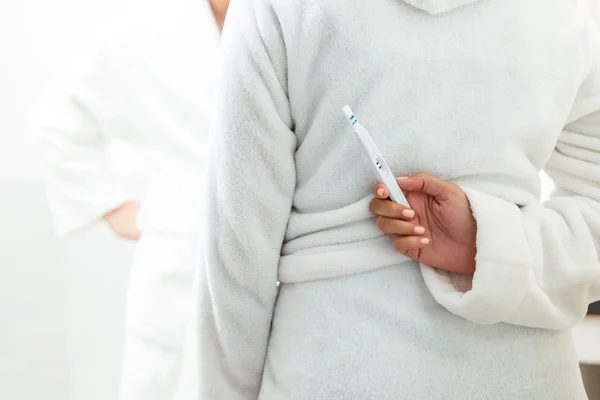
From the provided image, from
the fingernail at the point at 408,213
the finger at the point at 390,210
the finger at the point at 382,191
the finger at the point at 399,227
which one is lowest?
the finger at the point at 399,227

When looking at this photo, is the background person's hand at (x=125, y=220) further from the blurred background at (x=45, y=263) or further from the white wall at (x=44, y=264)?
the white wall at (x=44, y=264)

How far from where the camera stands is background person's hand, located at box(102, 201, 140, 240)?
1.12m

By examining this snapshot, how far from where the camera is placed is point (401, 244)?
484mm

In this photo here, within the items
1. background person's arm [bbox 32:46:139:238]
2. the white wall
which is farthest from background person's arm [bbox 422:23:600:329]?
the white wall

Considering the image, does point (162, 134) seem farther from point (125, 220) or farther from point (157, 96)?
point (125, 220)

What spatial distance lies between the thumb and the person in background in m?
0.53

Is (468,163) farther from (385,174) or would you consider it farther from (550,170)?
(550,170)

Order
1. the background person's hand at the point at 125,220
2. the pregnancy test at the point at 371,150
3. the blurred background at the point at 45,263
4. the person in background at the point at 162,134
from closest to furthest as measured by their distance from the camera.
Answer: the pregnancy test at the point at 371,150 → the person in background at the point at 162,134 → the background person's hand at the point at 125,220 → the blurred background at the point at 45,263

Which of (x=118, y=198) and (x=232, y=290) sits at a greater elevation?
(x=232, y=290)

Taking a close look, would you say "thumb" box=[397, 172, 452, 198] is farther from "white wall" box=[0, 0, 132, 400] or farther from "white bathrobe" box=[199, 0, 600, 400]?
"white wall" box=[0, 0, 132, 400]

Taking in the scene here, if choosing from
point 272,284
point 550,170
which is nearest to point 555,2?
point 550,170

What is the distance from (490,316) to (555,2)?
267 millimetres

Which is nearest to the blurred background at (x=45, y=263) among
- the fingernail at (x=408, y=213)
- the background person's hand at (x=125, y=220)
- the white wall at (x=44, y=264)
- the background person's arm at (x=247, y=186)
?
the white wall at (x=44, y=264)

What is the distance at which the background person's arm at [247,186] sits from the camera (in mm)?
486
